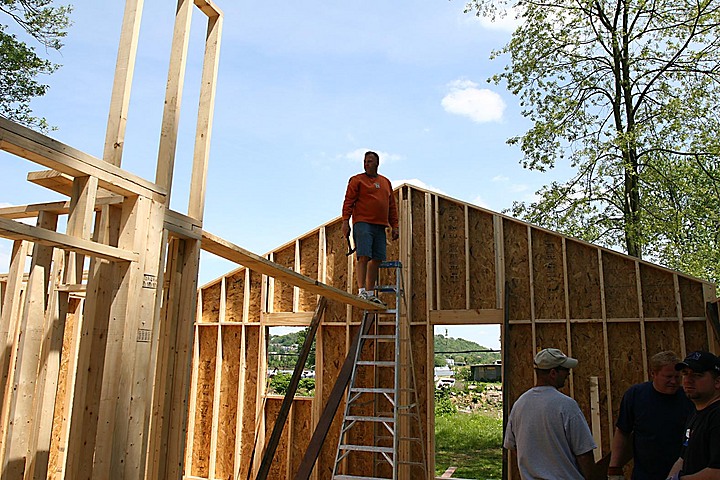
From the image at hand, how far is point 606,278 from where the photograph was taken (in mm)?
6875

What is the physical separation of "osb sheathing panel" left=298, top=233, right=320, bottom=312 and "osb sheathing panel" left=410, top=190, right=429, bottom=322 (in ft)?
4.70

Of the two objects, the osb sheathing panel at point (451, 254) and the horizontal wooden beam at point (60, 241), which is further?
the osb sheathing panel at point (451, 254)

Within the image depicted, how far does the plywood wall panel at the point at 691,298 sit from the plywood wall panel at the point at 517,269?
1.74 metres

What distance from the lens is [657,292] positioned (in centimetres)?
664

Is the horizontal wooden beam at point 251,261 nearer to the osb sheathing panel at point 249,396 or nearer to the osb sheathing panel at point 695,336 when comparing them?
the osb sheathing panel at point 249,396

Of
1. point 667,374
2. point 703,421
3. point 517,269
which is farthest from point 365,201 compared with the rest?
point 703,421

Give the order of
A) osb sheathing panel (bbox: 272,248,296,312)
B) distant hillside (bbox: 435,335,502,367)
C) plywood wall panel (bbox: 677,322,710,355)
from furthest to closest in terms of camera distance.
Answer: distant hillside (bbox: 435,335,502,367) < osb sheathing panel (bbox: 272,248,296,312) < plywood wall panel (bbox: 677,322,710,355)

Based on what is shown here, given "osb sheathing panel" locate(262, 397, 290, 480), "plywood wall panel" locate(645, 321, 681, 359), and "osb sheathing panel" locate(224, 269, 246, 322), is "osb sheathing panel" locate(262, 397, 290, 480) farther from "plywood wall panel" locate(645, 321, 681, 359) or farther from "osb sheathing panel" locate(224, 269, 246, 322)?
"plywood wall panel" locate(645, 321, 681, 359)

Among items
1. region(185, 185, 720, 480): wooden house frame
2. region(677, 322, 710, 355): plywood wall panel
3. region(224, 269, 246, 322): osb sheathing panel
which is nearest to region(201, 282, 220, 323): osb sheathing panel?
region(185, 185, 720, 480): wooden house frame

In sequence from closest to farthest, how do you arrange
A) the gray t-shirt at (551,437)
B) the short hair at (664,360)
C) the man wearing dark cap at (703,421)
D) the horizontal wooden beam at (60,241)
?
the man wearing dark cap at (703,421) → the horizontal wooden beam at (60,241) → the gray t-shirt at (551,437) → the short hair at (664,360)

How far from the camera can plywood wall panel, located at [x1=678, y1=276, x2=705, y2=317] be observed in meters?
6.40

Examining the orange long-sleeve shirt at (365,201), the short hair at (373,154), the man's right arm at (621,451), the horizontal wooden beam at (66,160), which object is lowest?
the man's right arm at (621,451)

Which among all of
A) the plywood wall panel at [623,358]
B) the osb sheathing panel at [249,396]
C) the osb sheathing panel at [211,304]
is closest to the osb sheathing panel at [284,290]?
the osb sheathing panel at [249,396]

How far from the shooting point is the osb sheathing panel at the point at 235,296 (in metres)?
8.28
